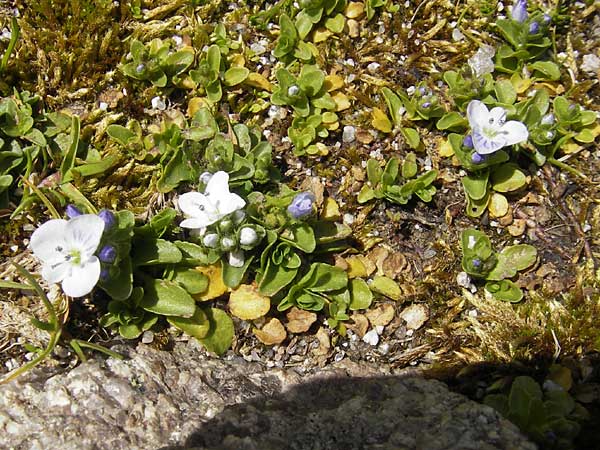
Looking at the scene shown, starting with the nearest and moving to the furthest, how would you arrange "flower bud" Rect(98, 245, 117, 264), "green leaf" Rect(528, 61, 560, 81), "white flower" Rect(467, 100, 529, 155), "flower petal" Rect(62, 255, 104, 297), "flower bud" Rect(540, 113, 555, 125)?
"flower petal" Rect(62, 255, 104, 297) → "flower bud" Rect(98, 245, 117, 264) → "white flower" Rect(467, 100, 529, 155) → "flower bud" Rect(540, 113, 555, 125) → "green leaf" Rect(528, 61, 560, 81)

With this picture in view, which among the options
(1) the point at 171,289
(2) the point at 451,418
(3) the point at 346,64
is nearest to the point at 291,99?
(3) the point at 346,64

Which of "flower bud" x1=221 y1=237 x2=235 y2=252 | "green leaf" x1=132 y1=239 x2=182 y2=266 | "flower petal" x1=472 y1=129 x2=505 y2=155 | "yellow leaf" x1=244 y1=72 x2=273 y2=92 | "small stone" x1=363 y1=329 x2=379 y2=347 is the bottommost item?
"small stone" x1=363 y1=329 x2=379 y2=347

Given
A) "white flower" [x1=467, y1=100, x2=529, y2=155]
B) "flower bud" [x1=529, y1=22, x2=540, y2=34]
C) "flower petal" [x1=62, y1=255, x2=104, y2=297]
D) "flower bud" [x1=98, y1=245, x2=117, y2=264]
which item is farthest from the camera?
"flower bud" [x1=529, y1=22, x2=540, y2=34]

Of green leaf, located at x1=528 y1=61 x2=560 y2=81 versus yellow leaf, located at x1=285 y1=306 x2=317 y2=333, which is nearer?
yellow leaf, located at x1=285 y1=306 x2=317 y2=333

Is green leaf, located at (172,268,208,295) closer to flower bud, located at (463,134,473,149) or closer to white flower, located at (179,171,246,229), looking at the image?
white flower, located at (179,171,246,229)

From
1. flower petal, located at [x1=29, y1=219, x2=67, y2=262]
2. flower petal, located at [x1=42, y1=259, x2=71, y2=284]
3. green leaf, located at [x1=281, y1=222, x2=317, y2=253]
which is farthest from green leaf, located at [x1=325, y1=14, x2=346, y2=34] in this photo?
flower petal, located at [x1=42, y1=259, x2=71, y2=284]

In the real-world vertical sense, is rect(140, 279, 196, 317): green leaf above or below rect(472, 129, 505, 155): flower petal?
below
